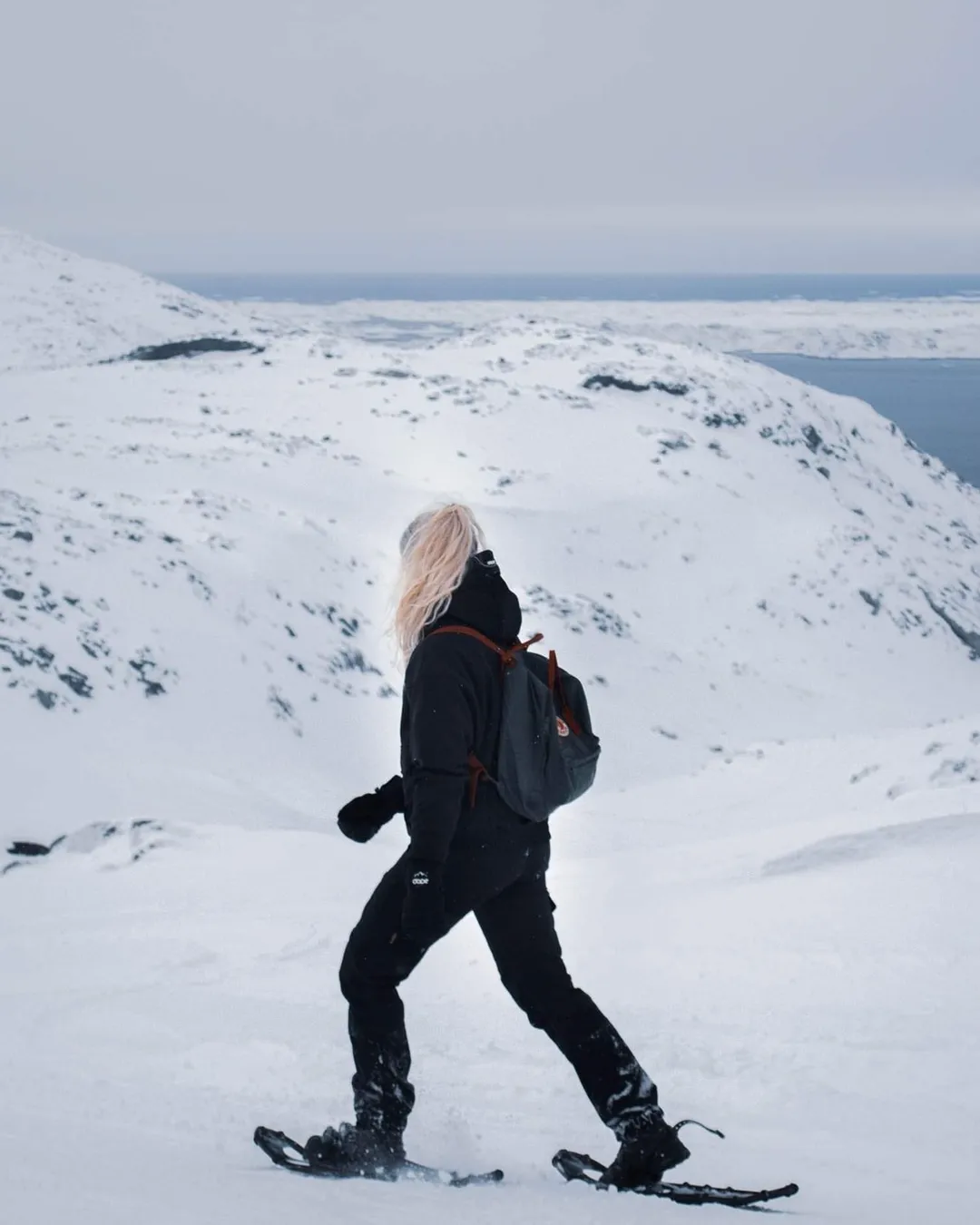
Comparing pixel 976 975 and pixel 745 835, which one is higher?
pixel 976 975

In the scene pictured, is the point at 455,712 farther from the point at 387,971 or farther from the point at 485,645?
the point at 387,971

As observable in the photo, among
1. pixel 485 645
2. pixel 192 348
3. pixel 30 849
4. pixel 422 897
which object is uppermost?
pixel 192 348

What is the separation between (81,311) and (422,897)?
64.8 metres

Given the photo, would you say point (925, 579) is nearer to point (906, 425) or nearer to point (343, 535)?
point (343, 535)

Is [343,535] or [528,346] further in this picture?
[528,346]

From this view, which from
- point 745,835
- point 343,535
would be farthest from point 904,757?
point 343,535

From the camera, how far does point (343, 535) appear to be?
23.5m

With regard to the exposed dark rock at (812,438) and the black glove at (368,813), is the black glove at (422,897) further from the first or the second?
the exposed dark rock at (812,438)

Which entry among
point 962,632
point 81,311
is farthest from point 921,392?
point 962,632

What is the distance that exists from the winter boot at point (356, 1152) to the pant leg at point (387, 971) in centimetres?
3

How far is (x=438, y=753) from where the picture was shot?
2896 millimetres

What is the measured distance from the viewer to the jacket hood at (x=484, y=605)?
3.07 metres

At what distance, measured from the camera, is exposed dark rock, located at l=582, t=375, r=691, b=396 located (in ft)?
131

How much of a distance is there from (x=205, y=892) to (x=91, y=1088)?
12.2 ft
